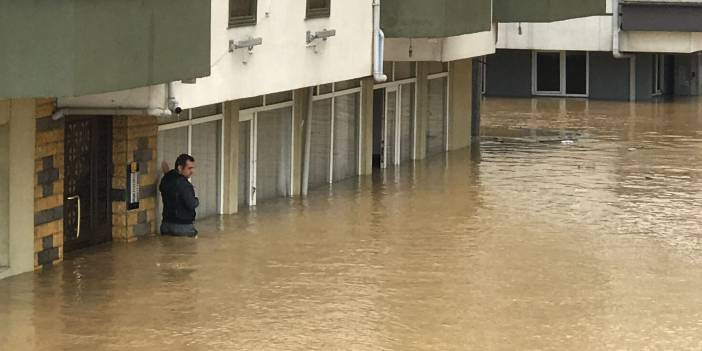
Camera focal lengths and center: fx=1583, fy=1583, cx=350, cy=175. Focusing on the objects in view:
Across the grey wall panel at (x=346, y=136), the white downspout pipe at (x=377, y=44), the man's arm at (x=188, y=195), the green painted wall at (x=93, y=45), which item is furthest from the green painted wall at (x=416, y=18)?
the green painted wall at (x=93, y=45)

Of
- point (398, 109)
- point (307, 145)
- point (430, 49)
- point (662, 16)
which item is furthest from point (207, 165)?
point (662, 16)

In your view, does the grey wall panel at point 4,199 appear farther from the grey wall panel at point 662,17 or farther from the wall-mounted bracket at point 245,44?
the grey wall panel at point 662,17

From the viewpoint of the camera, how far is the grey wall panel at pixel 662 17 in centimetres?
5053

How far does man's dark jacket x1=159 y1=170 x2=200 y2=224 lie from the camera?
2309cm

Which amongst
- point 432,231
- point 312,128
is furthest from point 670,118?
point 432,231

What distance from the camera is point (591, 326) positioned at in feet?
57.8

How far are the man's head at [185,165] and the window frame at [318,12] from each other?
4.15 m

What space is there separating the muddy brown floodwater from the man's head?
1.02m

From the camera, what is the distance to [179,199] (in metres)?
23.2

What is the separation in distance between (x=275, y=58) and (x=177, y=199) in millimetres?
3112

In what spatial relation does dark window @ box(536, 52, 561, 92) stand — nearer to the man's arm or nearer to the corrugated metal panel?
the corrugated metal panel

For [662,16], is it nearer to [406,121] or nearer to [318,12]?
[406,121]

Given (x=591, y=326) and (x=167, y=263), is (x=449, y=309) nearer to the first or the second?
(x=591, y=326)

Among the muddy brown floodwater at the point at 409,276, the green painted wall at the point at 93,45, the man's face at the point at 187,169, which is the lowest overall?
the muddy brown floodwater at the point at 409,276
